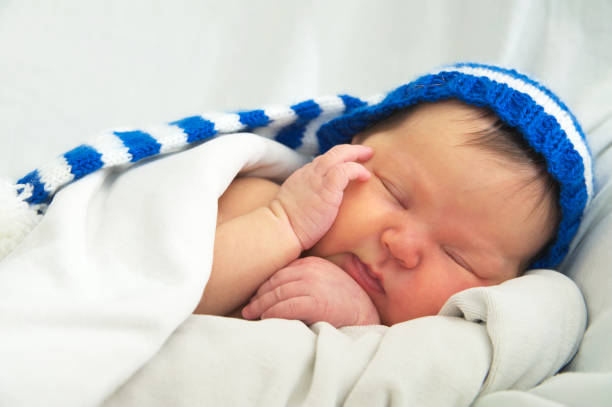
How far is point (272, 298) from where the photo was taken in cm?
88

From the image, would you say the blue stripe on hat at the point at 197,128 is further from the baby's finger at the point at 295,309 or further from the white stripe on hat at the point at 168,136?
the baby's finger at the point at 295,309

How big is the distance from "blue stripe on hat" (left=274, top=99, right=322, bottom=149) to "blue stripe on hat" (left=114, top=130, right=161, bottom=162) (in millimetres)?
330

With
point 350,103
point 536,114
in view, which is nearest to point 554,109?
point 536,114

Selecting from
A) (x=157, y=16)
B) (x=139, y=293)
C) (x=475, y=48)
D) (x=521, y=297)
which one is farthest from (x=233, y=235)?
(x=475, y=48)

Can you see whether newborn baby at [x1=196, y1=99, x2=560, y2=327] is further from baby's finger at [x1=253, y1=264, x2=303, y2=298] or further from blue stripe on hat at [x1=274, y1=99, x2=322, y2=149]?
blue stripe on hat at [x1=274, y1=99, x2=322, y2=149]

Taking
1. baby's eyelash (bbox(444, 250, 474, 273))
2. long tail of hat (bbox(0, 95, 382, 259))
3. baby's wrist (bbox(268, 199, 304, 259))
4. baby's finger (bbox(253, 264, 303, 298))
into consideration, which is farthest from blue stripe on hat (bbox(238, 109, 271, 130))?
baby's eyelash (bbox(444, 250, 474, 273))

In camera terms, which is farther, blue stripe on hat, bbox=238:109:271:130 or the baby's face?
blue stripe on hat, bbox=238:109:271:130

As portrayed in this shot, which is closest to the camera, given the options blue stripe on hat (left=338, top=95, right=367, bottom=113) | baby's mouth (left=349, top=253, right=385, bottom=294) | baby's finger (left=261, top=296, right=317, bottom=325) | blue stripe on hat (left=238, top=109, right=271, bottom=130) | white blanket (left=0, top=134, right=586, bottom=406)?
white blanket (left=0, top=134, right=586, bottom=406)

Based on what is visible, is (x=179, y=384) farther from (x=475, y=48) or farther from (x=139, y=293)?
(x=475, y=48)

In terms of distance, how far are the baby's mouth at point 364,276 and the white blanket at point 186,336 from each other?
4.2 inches

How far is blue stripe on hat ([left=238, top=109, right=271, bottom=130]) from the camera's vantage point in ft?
3.68

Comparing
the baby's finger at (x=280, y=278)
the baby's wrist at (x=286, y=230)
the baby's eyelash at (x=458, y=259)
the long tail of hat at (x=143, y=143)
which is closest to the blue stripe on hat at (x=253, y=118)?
the long tail of hat at (x=143, y=143)

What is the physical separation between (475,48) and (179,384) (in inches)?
48.2

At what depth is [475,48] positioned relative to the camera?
1505 mm
